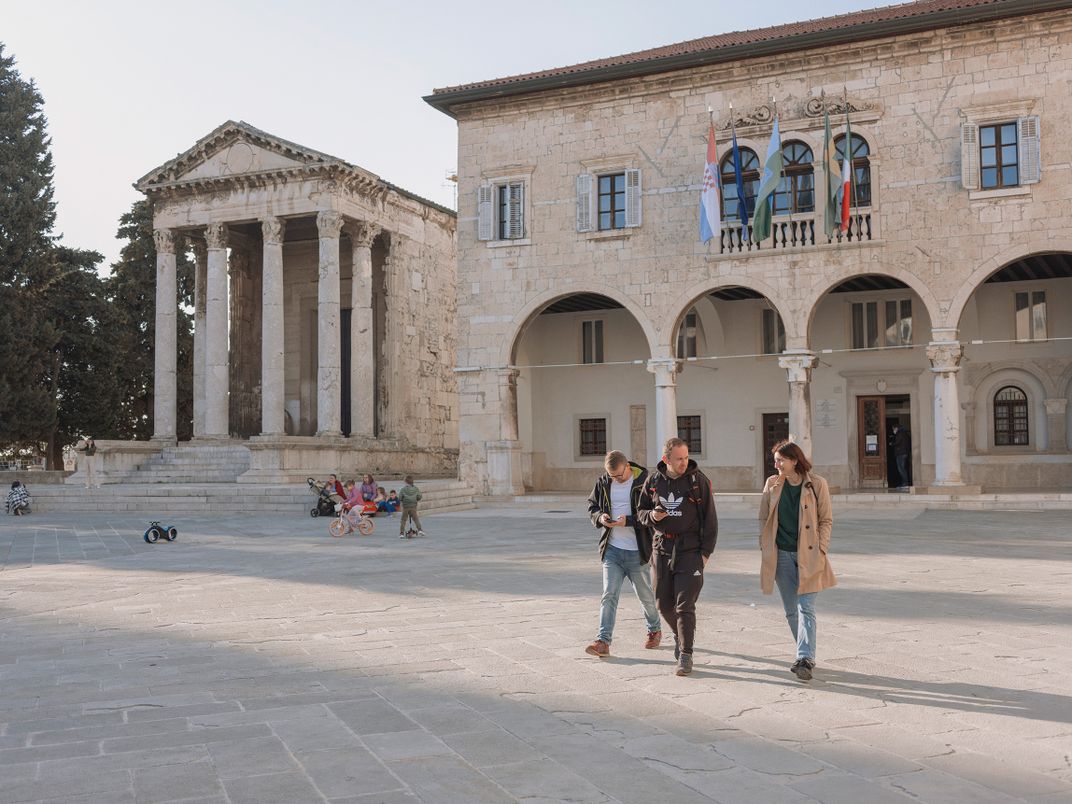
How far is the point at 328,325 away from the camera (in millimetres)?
31016

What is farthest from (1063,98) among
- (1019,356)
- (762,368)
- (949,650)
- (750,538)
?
(949,650)

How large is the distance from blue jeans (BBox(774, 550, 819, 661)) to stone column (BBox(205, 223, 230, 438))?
88.0 ft

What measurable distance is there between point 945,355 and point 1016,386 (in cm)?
392

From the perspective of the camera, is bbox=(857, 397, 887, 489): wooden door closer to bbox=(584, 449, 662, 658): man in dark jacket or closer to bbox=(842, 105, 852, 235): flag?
bbox=(842, 105, 852, 235): flag

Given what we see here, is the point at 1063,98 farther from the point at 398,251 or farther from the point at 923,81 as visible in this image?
the point at 398,251

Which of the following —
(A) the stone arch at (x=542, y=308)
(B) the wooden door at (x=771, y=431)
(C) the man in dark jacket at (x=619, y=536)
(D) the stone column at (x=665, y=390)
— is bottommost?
(C) the man in dark jacket at (x=619, y=536)

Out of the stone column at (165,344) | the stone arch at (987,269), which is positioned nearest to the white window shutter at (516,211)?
the stone arch at (987,269)

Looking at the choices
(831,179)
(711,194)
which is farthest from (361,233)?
(831,179)

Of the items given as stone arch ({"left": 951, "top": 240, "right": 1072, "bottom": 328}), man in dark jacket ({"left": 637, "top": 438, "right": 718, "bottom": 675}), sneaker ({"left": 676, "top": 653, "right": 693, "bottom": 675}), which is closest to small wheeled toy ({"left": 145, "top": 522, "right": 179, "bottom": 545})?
man in dark jacket ({"left": 637, "top": 438, "right": 718, "bottom": 675})

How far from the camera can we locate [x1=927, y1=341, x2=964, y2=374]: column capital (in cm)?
2342

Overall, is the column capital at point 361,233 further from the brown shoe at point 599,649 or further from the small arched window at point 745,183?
the brown shoe at point 599,649

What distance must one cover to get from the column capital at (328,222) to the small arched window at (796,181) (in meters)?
13.0

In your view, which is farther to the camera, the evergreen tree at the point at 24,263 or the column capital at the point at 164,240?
the evergreen tree at the point at 24,263

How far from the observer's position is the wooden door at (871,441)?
27.5 meters
